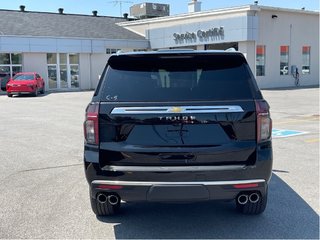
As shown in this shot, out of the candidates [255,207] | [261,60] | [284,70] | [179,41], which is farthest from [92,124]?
[284,70]

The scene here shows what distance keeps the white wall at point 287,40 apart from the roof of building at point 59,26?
12.9 meters

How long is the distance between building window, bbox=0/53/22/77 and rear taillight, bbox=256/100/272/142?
3202 centimetres

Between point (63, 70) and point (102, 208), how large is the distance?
32.3 metres

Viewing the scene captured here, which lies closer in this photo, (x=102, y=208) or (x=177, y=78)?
(x=177, y=78)

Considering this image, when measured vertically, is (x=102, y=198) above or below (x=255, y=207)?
above

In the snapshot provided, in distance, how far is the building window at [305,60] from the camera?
35.3 metres

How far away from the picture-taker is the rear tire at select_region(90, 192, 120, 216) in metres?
4.66

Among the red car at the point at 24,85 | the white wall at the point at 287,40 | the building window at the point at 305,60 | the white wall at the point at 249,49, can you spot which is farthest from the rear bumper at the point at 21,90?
the building window at the point at 305,60

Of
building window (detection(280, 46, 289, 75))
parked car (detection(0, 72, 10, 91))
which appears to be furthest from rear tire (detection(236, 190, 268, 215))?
building window (detection(280, 46, 289, 75))

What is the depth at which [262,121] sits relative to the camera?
4.04 m

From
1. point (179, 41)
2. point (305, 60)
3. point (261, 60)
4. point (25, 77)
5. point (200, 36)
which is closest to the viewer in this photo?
point (25, 77)

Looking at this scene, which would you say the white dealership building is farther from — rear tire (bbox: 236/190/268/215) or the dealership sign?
rear tire (bbox: 236/190/268/215)

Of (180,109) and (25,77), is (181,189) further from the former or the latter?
(25,77)

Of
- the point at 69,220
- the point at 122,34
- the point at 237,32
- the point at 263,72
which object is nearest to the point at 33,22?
the point at 122,34
